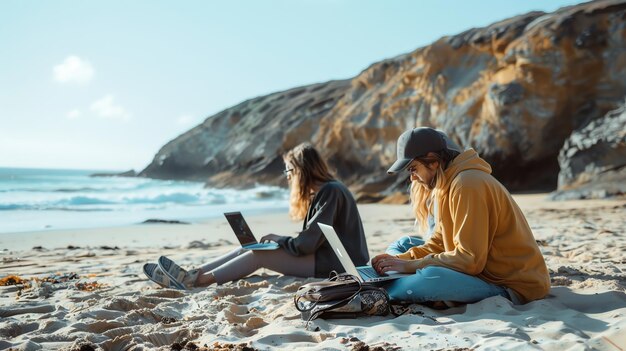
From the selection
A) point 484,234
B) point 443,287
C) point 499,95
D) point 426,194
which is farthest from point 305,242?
point 499,95

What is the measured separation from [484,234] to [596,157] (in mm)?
12447

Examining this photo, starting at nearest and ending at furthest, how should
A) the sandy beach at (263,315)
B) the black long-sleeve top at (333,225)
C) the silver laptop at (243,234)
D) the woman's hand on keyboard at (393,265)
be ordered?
1. the sandy beach at (263,315)
2. the woman's hand on keyboard at (393,265)
3. the black long-sleeve top at (333,225)
4. the silver laptop at (243,234)

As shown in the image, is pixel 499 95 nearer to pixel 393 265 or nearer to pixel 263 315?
pixel 393 265

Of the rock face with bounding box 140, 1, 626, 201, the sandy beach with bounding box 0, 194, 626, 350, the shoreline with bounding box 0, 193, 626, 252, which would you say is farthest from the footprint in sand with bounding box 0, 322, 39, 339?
the rock face with bounding box 140, 1, 626, 201

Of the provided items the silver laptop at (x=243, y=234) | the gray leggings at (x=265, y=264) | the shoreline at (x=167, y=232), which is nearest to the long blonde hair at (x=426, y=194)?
the gray leggings at (x=265, y=264)

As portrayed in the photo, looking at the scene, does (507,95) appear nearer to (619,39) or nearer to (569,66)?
(569,66)

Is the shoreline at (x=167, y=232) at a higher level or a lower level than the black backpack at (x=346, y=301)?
lower

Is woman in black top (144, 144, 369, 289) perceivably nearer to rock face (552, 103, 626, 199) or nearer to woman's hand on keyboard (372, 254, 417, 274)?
woman's hand on keyboard (372, 254, 417, 274)

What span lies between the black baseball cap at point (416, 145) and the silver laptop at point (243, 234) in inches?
70.0

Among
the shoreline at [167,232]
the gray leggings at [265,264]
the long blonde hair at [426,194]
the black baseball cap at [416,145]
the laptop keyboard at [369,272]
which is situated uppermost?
the black baseball cap at [416,145]

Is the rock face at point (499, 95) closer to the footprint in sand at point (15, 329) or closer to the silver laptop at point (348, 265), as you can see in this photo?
the silver laptop at point (348, 265)

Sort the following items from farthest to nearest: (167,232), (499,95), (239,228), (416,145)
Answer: (499,95), (167,232), (239,228), (416,145)

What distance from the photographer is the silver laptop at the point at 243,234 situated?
4.92 meters

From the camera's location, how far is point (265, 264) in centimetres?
501
